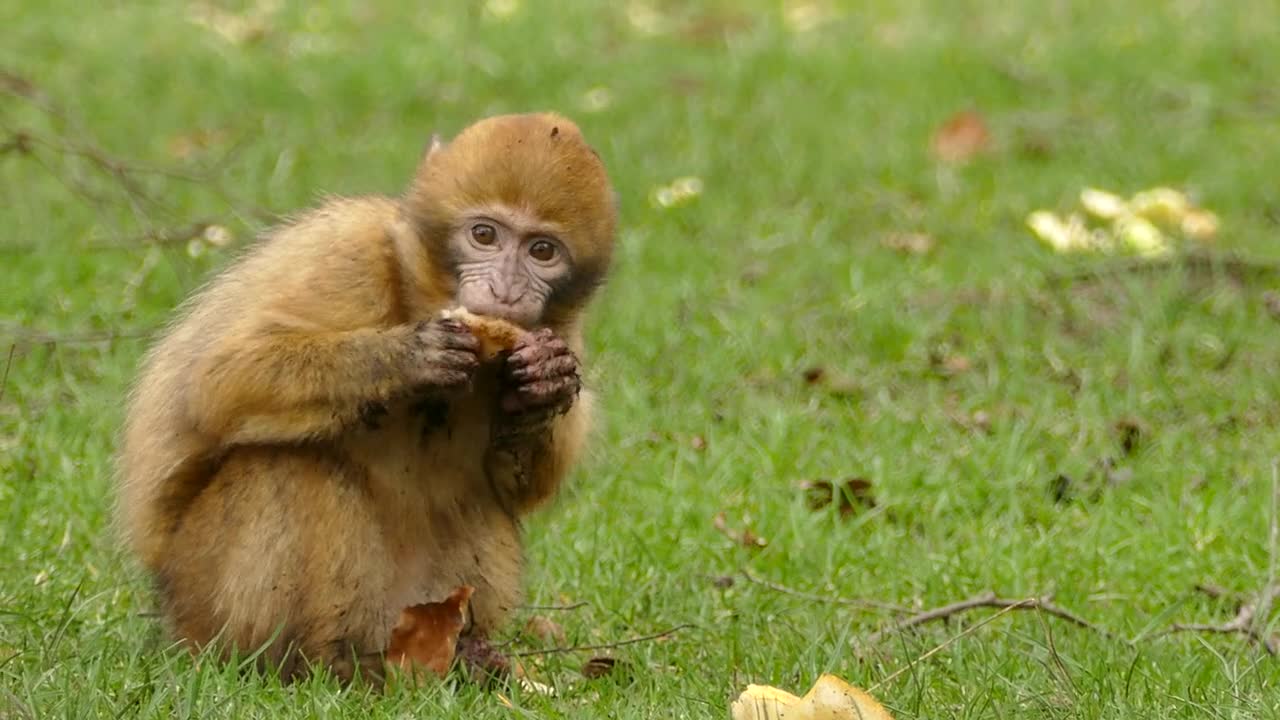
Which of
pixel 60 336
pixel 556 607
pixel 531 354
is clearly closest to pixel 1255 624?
pixel 556 607

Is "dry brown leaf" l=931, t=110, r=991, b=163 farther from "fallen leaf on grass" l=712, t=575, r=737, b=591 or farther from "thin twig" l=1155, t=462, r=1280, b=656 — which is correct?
"fallen leaf on grass" l=712, t=575, r=737, b=591

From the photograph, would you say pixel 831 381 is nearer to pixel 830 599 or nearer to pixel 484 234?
pixel 830 599

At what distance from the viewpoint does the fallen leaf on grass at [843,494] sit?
247 inches

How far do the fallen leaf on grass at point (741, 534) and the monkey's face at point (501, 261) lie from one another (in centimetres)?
156

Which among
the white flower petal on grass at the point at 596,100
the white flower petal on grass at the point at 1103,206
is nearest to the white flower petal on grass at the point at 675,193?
the white flower petal on grass at the point at 596,100

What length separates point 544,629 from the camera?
5258 millimetres

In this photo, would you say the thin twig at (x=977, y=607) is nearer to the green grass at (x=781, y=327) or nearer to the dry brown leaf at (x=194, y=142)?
the green grass at (x=781, y=327)

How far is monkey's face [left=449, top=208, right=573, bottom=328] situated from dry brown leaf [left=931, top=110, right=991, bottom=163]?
5720 mm

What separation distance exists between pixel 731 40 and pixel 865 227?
10.2ft

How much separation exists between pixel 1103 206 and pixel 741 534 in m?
3.51

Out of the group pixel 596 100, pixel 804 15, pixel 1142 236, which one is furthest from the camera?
pixel 804 15

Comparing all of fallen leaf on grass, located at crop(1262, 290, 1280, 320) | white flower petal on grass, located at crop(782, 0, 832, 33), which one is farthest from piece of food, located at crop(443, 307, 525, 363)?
white flower petal on grass, located at crop(782, 0, 832, 33)

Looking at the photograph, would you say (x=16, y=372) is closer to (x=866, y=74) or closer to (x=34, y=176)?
(x=34, y=176)

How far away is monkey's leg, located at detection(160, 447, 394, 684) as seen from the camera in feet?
14.8
